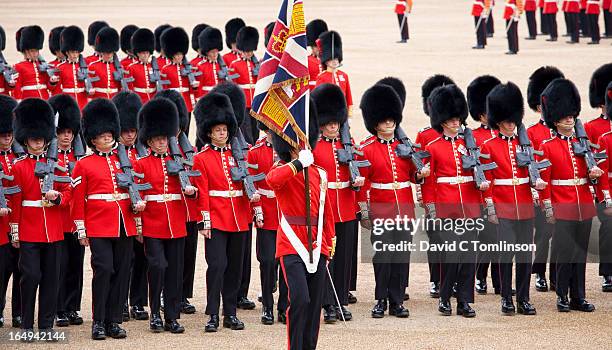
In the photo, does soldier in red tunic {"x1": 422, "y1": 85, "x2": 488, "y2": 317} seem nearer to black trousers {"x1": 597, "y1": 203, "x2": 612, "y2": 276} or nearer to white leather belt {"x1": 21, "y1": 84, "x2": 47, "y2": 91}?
black trousers {"x1": 597, "y1": 203, "x2": 612, "y2": 276}

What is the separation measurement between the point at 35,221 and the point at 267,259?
139 centimetres

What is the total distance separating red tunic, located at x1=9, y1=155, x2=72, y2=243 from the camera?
7.15 meters

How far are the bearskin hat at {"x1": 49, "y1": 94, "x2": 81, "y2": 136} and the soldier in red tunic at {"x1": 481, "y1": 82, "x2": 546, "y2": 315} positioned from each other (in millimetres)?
2451

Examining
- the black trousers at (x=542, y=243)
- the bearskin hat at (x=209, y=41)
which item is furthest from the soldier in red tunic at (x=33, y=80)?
the black trousers at (x=542, y=243)

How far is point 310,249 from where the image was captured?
20.7 feet

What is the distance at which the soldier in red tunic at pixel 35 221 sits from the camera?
7145mm

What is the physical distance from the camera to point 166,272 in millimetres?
7445

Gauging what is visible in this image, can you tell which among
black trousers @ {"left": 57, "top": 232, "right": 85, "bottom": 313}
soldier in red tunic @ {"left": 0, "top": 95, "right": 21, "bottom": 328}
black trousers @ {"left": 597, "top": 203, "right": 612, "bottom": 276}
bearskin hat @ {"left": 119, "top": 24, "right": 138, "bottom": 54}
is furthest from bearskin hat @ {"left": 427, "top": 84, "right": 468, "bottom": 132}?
bearskin hat @ {"left": 119, "top": 24, "right": 138, "bottom": 54}

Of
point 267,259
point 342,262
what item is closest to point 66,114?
point 267,259

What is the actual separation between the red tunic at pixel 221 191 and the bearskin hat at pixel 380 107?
3.21 feet

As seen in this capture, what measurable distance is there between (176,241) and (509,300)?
1.99 metres

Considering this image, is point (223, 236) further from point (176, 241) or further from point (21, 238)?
point (21, 238)

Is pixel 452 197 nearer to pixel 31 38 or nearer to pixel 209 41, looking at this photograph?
pixel 209 41

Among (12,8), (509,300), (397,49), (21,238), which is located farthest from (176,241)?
(12,8)
